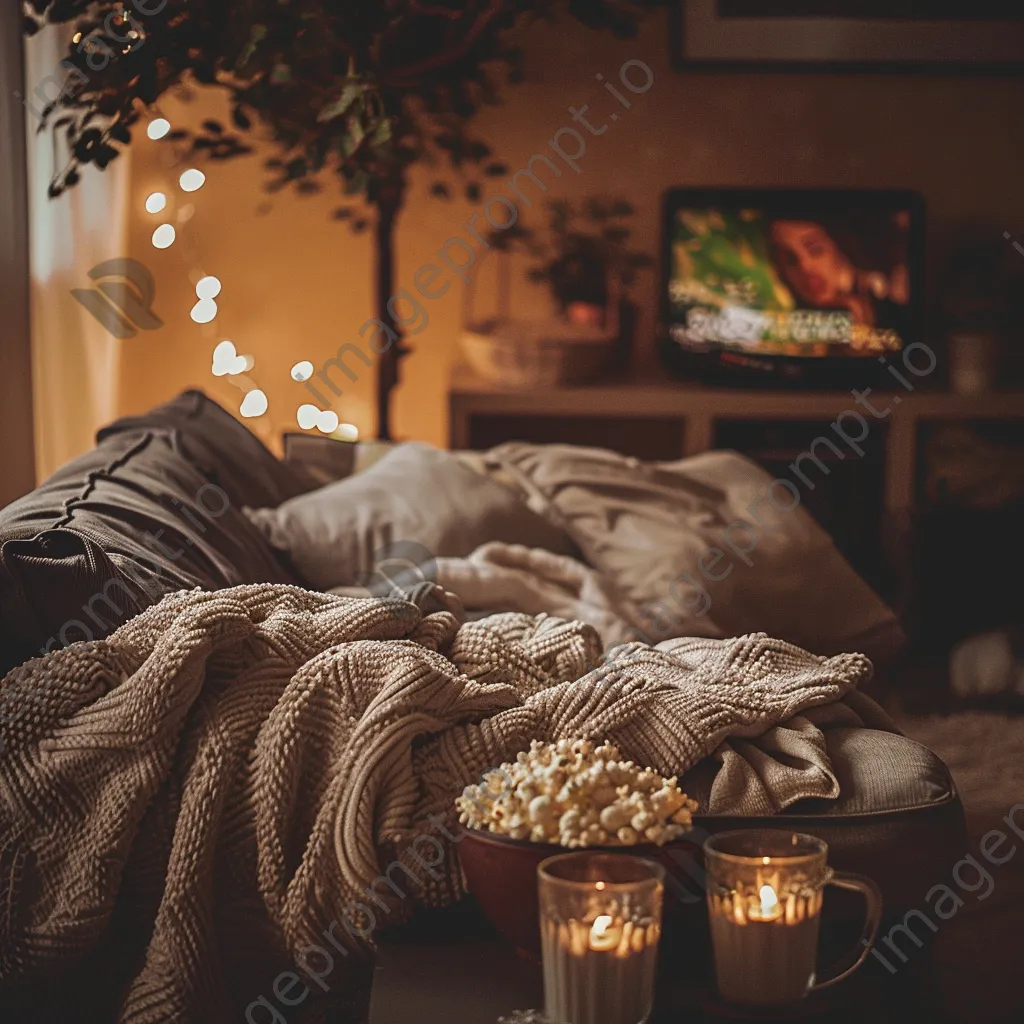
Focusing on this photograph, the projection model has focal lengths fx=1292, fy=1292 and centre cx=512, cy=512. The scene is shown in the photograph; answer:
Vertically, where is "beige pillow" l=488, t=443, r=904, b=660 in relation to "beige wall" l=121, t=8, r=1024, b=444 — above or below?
below

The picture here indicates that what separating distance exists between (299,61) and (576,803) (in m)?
1.59

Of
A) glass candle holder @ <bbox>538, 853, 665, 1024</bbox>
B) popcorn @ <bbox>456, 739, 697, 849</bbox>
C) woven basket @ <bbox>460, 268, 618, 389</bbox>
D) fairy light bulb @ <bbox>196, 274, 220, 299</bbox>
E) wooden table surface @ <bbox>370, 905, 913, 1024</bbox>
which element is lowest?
wooden table surface @ <bbox>370, 905, 913, 1024</bbox>

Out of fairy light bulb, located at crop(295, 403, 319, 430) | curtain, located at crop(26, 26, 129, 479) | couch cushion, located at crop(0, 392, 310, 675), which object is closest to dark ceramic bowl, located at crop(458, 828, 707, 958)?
couch cushion, located at crop(0, 392, 310, 675)

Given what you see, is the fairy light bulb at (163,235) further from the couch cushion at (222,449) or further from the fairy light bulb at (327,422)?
the couch cushion at (222,449)

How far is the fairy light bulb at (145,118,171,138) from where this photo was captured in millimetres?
2898

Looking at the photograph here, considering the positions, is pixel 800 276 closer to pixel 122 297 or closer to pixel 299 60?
pixel 299 60

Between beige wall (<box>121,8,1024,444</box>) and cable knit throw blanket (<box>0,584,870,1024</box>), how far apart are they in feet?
7.94

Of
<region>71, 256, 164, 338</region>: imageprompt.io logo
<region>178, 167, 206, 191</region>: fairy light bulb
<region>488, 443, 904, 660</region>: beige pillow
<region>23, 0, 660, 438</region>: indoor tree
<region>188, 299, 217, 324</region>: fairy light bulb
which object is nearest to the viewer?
<region>23, 0, 660, 438</region>: indoor tree

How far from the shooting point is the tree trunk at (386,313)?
303 centimetres

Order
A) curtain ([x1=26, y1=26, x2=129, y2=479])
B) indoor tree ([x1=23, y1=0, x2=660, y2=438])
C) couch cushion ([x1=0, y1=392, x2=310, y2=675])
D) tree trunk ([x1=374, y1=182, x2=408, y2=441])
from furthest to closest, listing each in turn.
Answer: tree trunk ([x1=374, y1=182, x2=408, y2=441]), curtain ([x1=26, y1=26, x2=129, y2=479]), indoor tree ([x1=23, y1=0, x2=660, y2=438]), couch cushion ([x1=0, y1=392, x2=310, y2=675])

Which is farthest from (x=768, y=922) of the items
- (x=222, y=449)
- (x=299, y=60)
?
(x=299, y=60)

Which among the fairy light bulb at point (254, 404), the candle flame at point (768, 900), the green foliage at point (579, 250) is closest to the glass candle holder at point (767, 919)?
the candle flame at point (768, 900)

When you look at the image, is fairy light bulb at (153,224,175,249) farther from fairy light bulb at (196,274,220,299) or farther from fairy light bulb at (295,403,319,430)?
fairy light bulb at (295,403,319,430)

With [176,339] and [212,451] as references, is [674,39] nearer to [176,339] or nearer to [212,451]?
[176,339]
